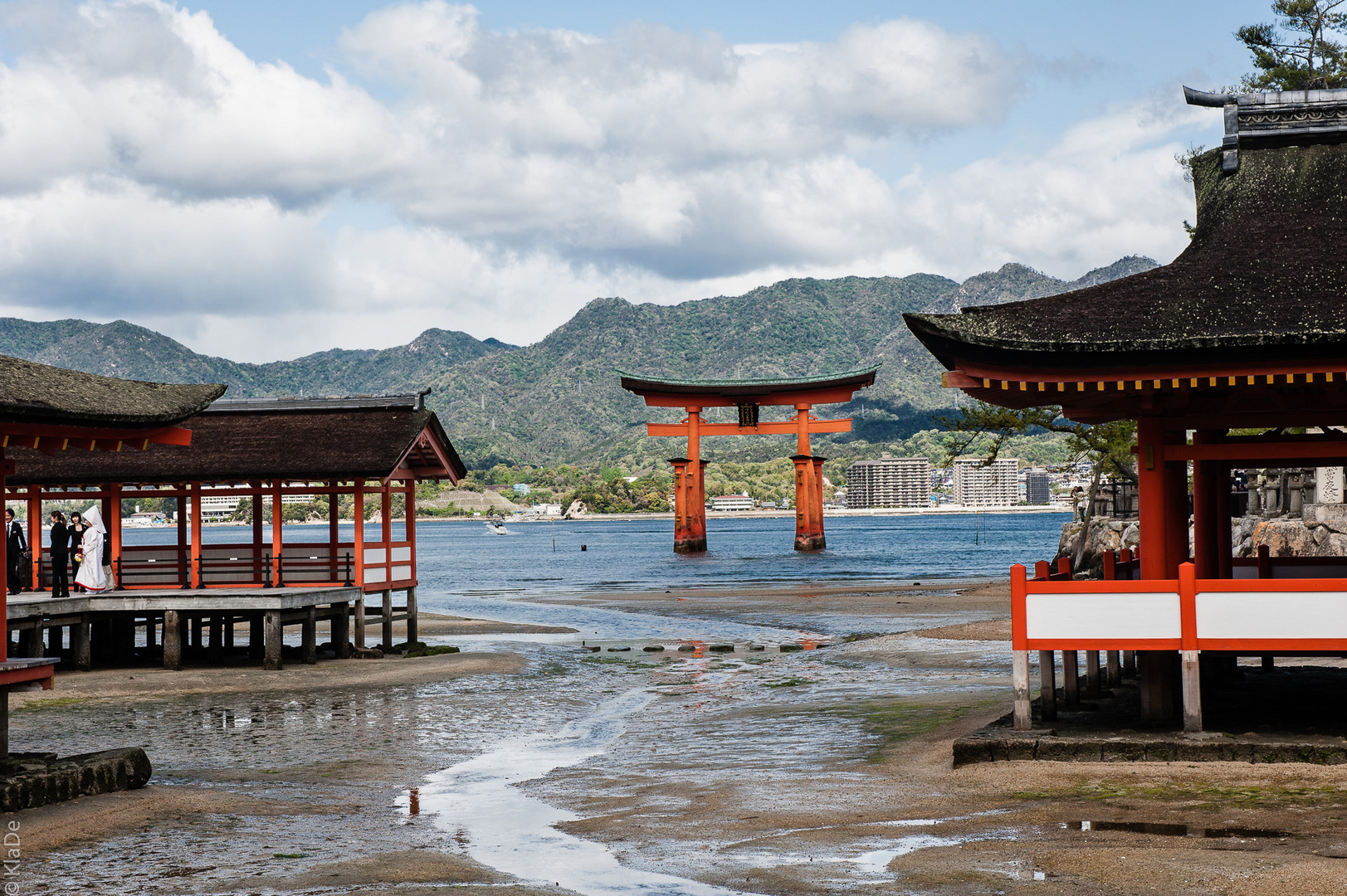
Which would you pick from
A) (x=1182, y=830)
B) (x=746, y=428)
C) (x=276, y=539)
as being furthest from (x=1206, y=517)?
(x=746, y=428)

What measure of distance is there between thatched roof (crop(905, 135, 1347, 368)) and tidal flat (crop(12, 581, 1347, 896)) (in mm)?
3586

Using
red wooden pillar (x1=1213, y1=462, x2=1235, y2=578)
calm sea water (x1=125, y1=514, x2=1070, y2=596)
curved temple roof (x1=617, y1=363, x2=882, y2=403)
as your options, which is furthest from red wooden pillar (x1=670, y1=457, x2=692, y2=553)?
red wooden pillar (x1=1213, y1=462, x2=1235, y2=578)

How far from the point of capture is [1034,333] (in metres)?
11.8

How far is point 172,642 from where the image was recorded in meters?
23.3

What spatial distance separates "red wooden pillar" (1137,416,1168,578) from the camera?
494 inches

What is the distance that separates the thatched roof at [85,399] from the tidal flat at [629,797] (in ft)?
10.7

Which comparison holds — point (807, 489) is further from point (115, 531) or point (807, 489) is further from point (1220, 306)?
point (1220, 306)

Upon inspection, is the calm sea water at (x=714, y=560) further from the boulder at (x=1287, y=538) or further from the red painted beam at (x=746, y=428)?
the boulder at (x=1287, y=538)

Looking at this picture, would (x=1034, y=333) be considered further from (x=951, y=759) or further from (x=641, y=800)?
(x=641, y=800)

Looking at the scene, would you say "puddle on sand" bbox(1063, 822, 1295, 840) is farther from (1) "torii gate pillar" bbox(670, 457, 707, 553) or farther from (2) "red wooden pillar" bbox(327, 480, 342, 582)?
(1) "torii gate pillar" bbox(670, 457, 707, 553)

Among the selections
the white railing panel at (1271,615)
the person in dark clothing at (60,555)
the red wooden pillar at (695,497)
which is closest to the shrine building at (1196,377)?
the white railing panel at (1271,615)

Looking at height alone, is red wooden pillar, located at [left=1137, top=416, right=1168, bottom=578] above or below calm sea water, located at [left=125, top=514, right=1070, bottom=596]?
above

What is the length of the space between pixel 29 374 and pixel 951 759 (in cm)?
914

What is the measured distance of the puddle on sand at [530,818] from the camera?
8766 millimetres
